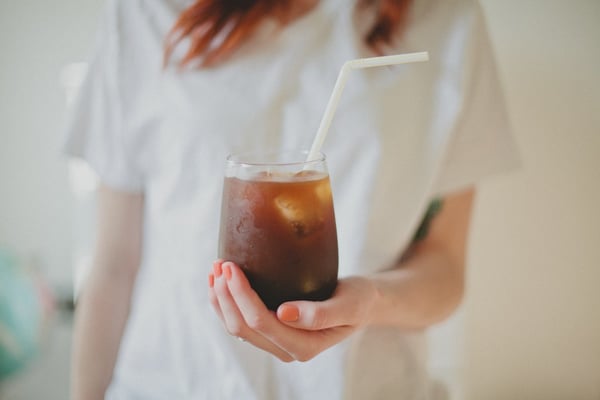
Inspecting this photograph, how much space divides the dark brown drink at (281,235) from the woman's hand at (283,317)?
2 cm

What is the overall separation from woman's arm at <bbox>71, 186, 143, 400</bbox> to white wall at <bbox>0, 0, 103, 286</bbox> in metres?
1.21

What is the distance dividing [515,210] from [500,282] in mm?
207

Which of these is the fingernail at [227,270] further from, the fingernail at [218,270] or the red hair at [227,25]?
the red hair at [227,25]

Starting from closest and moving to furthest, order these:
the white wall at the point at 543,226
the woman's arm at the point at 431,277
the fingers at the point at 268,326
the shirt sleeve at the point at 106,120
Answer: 1. the fingers at the point at 268,326
2. the woman's arm at the point at 431,277
3. the shirt sleeve at the point at 106,120
4. the white wall at the point at 543,226

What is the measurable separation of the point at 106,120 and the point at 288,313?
1.75 feet

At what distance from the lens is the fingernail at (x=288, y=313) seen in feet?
1.72

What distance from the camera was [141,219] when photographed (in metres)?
0.90

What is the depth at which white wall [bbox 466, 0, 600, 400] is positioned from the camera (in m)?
1.29

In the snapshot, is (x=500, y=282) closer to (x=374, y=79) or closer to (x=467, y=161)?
(x=467, y=161)

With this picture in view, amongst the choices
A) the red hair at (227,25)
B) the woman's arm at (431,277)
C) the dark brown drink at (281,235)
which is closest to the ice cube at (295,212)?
the dark brown drink at (281,235)

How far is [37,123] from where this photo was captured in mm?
1984

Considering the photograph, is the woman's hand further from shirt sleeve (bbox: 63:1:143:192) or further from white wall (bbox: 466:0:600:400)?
white wall (bbox: 466:0:600:400)

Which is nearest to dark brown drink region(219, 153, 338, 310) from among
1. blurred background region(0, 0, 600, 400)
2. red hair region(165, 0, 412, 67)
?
red hair region(165, 0, 412, 67)

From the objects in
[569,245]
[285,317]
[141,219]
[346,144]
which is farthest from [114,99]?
[569,245]
